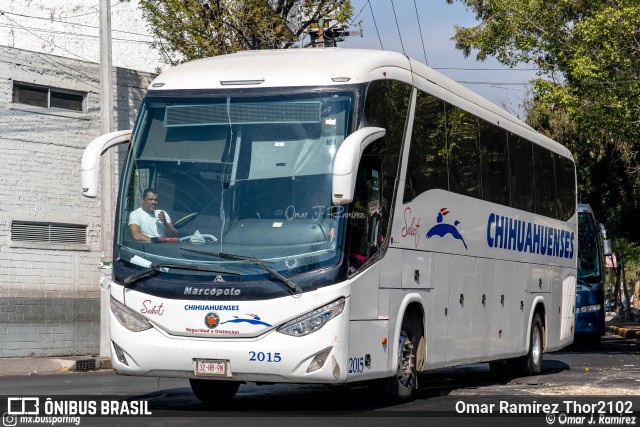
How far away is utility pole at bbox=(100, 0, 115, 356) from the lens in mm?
20375

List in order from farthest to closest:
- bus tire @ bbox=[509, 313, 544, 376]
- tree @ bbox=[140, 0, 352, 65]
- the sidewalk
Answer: tree @ bbox=[140, 0, 352, 65]
the sidewalk
bus tire @ bbox=[509, 313, 544, 376]

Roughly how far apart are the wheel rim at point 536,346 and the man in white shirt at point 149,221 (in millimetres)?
7996

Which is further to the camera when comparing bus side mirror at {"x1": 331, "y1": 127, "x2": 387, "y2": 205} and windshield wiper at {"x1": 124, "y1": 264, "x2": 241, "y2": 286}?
windshield wiper at {"x1": 124, "y1": 264, "x2": 241, "y2": 286}

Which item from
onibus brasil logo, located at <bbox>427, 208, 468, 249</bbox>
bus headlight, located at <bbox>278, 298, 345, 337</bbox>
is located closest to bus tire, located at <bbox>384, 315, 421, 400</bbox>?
onibus brasil logo, located at <bbox>427, 208, 468, 249</bbox>

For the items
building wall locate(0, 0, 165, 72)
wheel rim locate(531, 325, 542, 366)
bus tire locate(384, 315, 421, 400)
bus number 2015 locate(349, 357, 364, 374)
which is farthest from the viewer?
building wall locate(0, 0, 165, 72)

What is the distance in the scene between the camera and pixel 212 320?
10211 mm

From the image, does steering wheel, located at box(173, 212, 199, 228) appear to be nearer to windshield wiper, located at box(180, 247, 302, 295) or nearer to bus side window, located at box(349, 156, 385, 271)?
windshield wiper, located at box(180, 247, 302, 295)

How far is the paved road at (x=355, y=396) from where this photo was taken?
1022 cm

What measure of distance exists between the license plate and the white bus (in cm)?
1

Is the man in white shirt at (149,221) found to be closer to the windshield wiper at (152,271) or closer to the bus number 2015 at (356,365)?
the windshield wiper at (152,271)

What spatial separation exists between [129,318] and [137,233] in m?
0.83

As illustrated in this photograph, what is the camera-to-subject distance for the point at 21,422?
9.76 metres

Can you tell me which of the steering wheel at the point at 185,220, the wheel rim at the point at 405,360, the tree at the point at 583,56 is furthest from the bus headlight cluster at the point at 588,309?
the steering wheel at the point at 185,220

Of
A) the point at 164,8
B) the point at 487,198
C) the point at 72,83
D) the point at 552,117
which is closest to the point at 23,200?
the point at 72,83
